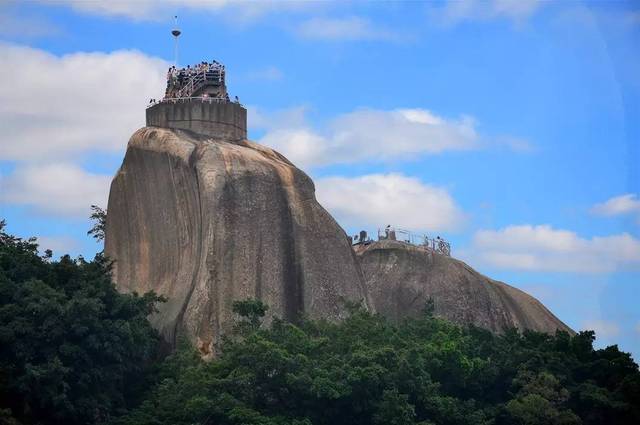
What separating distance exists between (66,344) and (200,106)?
1263 cm

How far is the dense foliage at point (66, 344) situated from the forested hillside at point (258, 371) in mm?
43

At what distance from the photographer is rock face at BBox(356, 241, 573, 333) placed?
5853cm

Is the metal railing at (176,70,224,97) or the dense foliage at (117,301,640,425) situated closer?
the dense foliage at (117,301,640,425)

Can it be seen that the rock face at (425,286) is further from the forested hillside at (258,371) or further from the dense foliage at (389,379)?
the forested hillside at (258,371)

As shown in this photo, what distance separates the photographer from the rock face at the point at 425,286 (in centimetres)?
5853

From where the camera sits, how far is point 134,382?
153 feet

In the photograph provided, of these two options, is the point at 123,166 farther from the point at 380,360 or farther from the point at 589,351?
the point at 589,351

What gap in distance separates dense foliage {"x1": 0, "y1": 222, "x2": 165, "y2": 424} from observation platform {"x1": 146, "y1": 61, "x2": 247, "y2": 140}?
7811 mm

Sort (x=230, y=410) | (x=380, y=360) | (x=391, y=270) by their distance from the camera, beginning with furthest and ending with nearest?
(x=391, y=270) < (x=380, y=360) < (x=230, y=410)

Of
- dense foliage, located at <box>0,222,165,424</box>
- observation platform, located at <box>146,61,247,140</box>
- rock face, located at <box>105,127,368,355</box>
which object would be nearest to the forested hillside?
dense foliage, located at <box>0,222,165,424</box>

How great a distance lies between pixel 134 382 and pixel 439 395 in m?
10.2

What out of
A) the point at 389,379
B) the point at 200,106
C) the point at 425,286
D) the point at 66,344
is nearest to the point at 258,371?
the point at 389,379

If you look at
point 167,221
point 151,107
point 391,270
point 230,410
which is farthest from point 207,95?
point 230,410

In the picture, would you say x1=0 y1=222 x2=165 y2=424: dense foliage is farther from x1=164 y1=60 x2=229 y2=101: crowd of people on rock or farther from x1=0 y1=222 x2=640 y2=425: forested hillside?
x1=164 y1=60 x2=229 y2=101: crowd of people on rock
